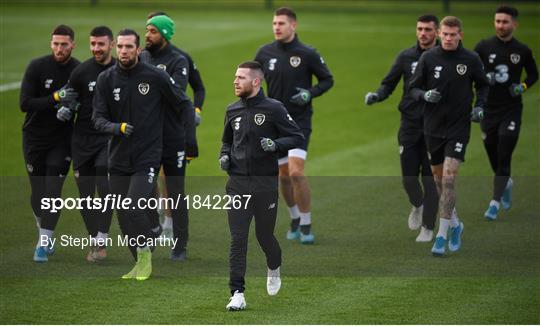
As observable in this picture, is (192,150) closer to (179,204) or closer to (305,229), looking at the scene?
(179,204)

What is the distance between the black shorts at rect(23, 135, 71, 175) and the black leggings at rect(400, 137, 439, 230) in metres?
4.39

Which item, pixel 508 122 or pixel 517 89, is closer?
pixel 517 89

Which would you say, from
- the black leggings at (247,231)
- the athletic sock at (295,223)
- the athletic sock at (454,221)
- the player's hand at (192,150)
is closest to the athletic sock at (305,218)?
the athletic sock at (295,223)

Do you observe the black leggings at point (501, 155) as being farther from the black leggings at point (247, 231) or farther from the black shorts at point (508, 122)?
the black leggings at point (247, 231)

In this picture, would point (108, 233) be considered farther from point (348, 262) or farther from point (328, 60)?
point (328, 60)

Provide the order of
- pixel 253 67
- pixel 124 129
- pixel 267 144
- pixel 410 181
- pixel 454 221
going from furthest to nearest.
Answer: pixel 410 181 → pixel 454 221 → pixel 124 129 → pixel 253 67 → pixel 267 144

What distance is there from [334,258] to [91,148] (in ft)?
10.3

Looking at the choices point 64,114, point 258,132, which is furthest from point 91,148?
point 258,132

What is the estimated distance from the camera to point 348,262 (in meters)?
13.6

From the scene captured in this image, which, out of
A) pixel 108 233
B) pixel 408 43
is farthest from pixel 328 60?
pixel 108 233

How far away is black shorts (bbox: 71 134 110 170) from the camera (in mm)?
13422

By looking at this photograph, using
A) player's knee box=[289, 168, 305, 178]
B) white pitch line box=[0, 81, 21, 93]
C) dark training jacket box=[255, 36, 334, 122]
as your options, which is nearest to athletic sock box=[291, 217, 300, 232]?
player's knee box=[289, 168, 305, 178]

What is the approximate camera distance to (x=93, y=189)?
13750 millimetres

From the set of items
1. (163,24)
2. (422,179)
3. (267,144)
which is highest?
(163,24)
